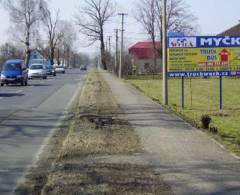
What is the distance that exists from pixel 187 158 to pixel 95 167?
182cm

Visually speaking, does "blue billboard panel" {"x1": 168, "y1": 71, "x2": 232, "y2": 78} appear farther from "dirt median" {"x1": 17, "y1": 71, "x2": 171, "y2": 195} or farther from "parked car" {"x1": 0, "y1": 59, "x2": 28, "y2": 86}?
"parked car" {"x1": 0, "y1": 59, "x2": 28, "y2": 86}

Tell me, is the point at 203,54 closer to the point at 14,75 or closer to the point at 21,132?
the point at 21,132

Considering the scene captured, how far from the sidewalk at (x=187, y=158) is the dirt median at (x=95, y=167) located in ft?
0.86

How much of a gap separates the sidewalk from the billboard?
7841 mm

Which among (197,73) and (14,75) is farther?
(14,75)

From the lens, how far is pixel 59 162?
9.94 m

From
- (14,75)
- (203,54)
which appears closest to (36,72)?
(14,75)

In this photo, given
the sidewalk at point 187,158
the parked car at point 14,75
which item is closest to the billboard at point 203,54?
the sidewalk at point 187,158

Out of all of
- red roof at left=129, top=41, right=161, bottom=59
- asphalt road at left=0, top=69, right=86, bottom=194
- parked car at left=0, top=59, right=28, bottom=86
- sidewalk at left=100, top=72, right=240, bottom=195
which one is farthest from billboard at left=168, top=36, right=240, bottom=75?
red roof at left=129, top=41, right=161, bottom=59

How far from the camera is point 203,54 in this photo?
23875mm

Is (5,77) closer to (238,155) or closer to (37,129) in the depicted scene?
(37,129)

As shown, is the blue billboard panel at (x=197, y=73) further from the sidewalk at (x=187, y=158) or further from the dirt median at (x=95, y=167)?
the dirt median at (x=95, y=167)

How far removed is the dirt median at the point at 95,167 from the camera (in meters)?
7.72

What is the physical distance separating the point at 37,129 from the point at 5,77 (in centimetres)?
3127
